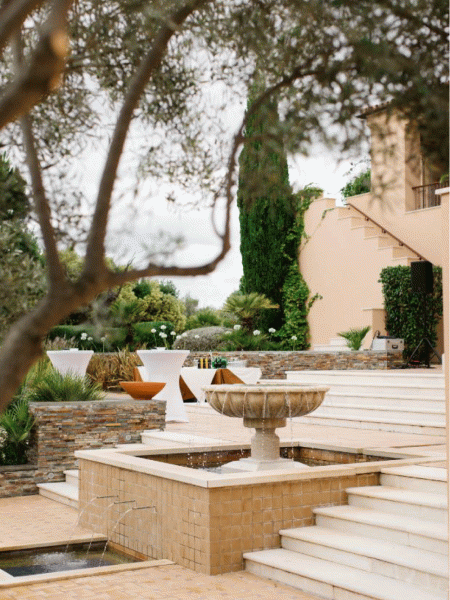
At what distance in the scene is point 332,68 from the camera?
3.03 m

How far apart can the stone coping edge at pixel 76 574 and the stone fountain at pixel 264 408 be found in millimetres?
1527

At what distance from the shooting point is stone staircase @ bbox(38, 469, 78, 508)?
8.22 metres

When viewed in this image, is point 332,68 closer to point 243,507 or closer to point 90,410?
point 243,507

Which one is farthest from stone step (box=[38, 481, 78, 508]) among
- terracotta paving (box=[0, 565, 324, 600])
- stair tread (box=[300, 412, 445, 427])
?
stair tread (box=[300, 412, 445, 427])

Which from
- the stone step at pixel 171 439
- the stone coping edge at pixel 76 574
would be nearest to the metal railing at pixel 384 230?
the stone step at pixel 171 439

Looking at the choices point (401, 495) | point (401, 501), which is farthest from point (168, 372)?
point (401, 501)

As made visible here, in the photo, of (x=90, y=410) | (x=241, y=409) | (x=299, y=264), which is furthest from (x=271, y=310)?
(x=241, y=409)

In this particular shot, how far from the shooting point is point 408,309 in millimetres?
15977

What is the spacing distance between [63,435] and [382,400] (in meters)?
4.57

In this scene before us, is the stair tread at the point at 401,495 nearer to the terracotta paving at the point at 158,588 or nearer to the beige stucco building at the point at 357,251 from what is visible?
the terracotta paving at the point at 158,588

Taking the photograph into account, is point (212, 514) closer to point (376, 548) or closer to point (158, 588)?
point (158, 588)

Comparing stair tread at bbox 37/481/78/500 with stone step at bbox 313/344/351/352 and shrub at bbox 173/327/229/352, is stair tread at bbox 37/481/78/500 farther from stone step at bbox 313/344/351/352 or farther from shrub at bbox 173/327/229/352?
shrub at bbox 173/327/229/352

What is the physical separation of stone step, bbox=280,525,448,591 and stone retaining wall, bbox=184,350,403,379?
31.5ft

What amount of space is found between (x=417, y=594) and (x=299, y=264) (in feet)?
53.9
